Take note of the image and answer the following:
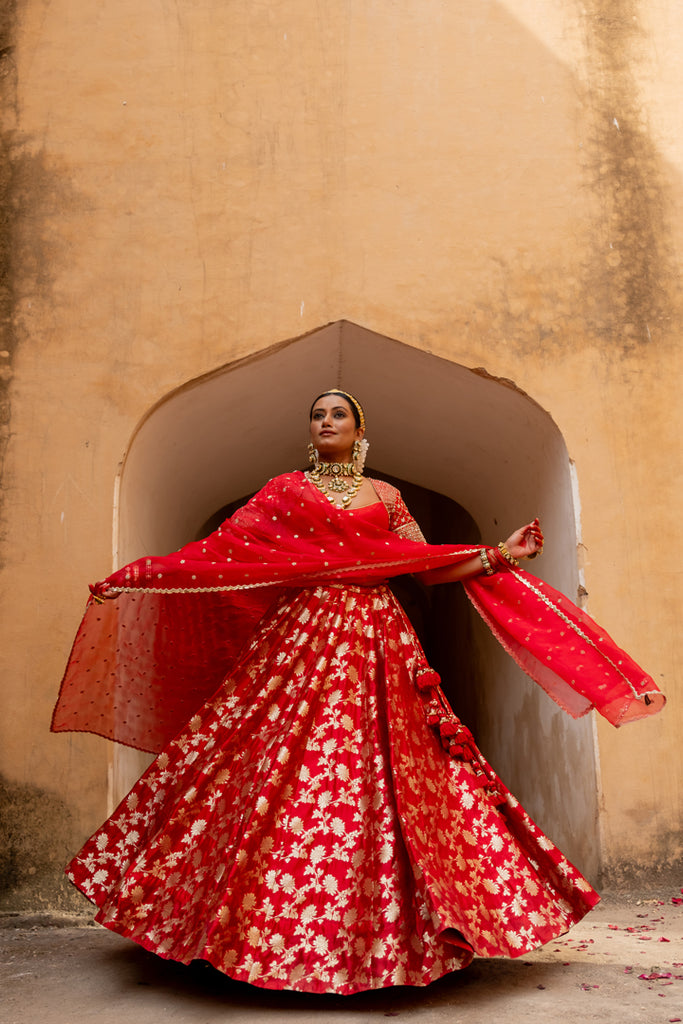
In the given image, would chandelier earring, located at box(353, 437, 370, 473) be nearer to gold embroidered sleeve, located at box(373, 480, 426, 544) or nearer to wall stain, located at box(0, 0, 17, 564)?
gold embroidered sleeve, located at box(373, 480, 426, 544)

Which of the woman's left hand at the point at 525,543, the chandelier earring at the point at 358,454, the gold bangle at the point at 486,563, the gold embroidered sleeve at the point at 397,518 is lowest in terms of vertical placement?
the gold bangle at the point at 486,563

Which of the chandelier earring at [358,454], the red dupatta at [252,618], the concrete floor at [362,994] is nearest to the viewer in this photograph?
A: the concrete floor at [362,994]

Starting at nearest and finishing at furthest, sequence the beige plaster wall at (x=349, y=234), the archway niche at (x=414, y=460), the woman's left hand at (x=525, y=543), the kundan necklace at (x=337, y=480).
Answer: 1. the woman's left hand at (x=525, y=543)
2. the kundan necklace at (x=337, y=480)
3. the beige plaster wall at (x=349, y=234)
4. the archway niche at (x=414, y=460)

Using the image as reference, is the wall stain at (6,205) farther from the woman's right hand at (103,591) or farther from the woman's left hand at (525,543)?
the woman's left hand at (525,543)

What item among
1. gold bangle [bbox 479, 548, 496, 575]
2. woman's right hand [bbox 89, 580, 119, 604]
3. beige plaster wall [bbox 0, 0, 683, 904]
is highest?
beige plaster wall [bbox 0, 0, 683, 904]

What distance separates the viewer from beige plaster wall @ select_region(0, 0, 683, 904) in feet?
13.7

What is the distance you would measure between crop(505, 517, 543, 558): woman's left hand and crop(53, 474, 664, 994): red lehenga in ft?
0.30

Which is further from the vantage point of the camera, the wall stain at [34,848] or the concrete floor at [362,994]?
the wall stain at [34,848]

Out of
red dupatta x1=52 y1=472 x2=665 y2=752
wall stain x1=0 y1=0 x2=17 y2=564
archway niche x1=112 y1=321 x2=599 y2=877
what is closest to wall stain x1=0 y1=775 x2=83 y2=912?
archway niche x1=112 y1=321 x2=599 y2=877

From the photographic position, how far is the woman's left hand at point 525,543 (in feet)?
10.0

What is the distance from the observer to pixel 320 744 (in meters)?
2.73

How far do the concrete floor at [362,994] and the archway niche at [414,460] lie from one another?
948 millimetres

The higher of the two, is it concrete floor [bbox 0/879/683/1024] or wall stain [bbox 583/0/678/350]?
wall stain [bbox 583/0/678/350]

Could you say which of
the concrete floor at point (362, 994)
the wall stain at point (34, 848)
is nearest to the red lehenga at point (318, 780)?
the concrete floor at point (362, 994)
